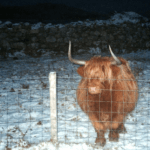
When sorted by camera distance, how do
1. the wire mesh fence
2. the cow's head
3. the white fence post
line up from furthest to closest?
1. the wire mesh fence
2. the cow's head
3. the white fence post

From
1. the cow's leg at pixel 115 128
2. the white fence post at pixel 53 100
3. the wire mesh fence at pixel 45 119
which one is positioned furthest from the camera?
the wire mesh fence at pixel 45 119

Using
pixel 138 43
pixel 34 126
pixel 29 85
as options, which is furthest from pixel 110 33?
pixel 34 126

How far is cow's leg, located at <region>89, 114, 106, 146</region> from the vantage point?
8.69 feet

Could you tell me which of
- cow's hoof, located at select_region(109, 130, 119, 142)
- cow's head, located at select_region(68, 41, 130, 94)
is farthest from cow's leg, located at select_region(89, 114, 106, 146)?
cow's head, located at select_region(68, 41, 130, 94)

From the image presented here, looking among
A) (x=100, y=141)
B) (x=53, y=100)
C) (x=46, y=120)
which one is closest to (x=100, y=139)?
(x=100, y=141)

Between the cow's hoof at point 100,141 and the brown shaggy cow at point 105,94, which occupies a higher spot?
the brown shaggy cow at point 105,94

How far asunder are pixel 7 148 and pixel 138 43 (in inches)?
372

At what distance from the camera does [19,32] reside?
9.62 m

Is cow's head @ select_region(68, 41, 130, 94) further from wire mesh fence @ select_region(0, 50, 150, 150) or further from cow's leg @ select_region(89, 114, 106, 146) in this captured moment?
cow's leg @ select_region(89, 114, 106, 146)

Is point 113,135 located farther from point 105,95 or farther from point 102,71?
point 102,71

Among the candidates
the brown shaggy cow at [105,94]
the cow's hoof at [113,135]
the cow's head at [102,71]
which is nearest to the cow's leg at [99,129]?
the brown shaggy cow at [105,94]

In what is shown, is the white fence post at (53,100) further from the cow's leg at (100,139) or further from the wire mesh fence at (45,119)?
the cow's leg at (100,139)

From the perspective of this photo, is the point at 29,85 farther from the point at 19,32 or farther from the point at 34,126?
the point at 19,32

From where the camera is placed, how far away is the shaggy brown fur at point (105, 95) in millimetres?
2477
